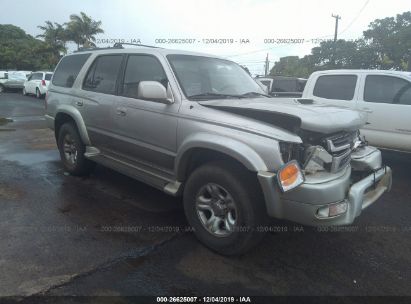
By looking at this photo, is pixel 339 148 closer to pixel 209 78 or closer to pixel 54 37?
pixel 209 78

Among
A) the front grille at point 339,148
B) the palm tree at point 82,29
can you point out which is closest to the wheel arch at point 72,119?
the front grille at point 339,148

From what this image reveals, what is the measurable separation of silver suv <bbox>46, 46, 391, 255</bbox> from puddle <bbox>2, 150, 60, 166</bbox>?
2.14 meters

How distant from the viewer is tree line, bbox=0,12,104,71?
35.1 metres

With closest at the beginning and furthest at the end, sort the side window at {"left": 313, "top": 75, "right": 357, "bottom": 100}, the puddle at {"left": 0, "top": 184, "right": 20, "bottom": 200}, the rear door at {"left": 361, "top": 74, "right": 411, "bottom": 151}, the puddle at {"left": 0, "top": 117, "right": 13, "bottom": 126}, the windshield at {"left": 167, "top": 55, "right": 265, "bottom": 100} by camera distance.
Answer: the windshield at {"left": 167, "top": 55, "right": 265, "bottom": 100}, the puddle at {"left": 0, "top": 184, "right": 20, "bottom": 200}, the rear door at {"left": 361, "top": 74, "right": 411, "bottom": 151}, the side window at {"left": 313, "top": 75, "right": 357, "bottom": 100}, the puddle at {"left": 0, "top": 117, "right": 13, "bottom": 126}

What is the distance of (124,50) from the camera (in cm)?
459

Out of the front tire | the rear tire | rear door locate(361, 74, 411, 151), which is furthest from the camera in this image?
rear door locate(361, 74, 411, 151)

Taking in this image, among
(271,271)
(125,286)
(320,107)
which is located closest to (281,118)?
(320,107)

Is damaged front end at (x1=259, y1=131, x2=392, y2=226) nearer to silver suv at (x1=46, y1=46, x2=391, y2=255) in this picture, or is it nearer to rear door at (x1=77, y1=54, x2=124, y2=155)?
silver suv at (x1=46, y1=46, x2=391, y2=255)

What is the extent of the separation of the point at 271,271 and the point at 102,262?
147 cm

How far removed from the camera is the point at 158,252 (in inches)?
132

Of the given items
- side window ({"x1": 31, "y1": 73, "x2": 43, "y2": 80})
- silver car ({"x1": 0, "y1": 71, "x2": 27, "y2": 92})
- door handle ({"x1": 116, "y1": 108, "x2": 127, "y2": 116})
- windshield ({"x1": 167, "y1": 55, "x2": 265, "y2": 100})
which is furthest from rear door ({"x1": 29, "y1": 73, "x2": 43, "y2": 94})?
windshield ({"x1": 167, "y1": 55, "x2": 265, "y2": 100})

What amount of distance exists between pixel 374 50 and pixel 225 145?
28.3 m

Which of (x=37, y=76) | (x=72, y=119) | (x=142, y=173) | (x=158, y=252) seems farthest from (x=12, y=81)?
(x=158, y=252)

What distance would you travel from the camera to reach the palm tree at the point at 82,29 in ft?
114
